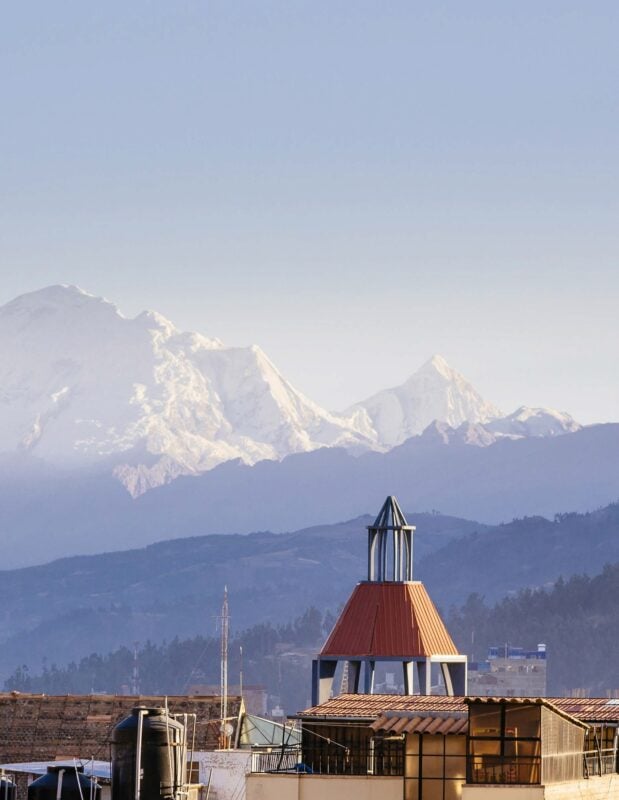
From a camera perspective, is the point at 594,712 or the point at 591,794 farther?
the point at 594,712

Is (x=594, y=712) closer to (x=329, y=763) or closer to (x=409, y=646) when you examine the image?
(x=329, y=763)

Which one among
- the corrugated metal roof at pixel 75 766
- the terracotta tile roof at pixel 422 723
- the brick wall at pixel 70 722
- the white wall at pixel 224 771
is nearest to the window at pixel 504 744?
the terracotta tile roof at pixel 422 723

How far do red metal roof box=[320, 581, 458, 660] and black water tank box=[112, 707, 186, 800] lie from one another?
39.2 metres

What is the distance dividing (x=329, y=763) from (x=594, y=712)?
724 centimetres

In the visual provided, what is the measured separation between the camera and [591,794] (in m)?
56.3

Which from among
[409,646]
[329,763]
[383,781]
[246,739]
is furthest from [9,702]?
[383,781]

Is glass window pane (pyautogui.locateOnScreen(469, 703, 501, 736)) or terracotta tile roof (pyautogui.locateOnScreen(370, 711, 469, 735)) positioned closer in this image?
glass window pane (pyautogui.locateOnScreen(469, 703, 501, 736))

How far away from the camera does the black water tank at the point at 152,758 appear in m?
54.4

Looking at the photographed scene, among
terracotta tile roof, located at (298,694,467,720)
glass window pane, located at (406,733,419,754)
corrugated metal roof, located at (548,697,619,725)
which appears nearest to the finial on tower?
terracotta tile roof, located at (298,694,467,720)

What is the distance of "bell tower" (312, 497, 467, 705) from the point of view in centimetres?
9462

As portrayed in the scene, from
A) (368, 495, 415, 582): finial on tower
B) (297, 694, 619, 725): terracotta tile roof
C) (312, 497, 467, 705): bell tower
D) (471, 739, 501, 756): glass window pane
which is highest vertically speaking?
(368, 495, 415, 582): finial on tower

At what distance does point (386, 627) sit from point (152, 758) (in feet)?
135

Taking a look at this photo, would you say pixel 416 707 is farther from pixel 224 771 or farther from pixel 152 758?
pixel 224 771

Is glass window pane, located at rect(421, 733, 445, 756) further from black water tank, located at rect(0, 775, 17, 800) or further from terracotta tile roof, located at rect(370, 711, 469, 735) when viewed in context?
black water tank, located at rect(0, 775, 17, 800)
